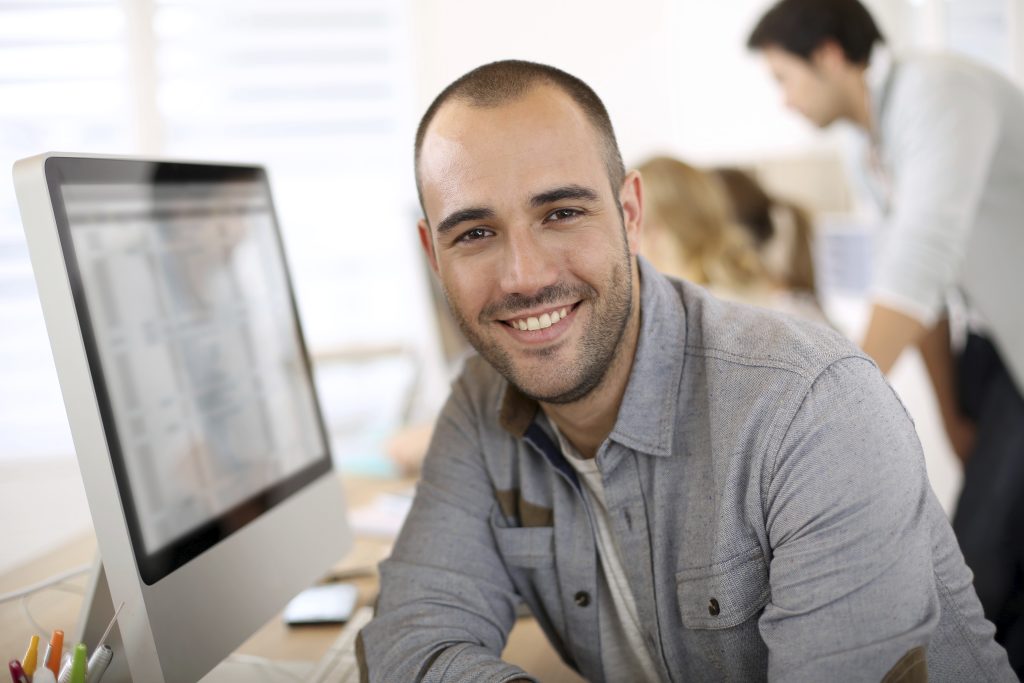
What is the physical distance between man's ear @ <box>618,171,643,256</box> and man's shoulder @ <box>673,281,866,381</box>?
97mm

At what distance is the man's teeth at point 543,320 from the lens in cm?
105

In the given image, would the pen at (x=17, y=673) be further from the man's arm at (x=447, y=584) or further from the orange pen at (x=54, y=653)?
the man's arm at (x=447, y=584)

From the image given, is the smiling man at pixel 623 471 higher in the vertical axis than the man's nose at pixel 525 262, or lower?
lower

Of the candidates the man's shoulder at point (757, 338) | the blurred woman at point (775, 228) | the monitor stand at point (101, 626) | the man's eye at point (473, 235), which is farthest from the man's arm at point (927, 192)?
the monitor stand at point (101, 626)

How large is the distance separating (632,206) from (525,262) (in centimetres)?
21

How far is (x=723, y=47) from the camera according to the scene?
12.8 ft

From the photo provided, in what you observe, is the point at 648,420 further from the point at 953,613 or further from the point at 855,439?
the point at 953,613

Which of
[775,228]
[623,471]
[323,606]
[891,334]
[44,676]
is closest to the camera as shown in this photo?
[44,676]

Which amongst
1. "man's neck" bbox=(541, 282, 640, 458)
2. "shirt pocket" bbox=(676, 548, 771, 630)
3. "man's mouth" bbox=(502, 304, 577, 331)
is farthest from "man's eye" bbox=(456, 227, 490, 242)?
"shirt pocket" bbox=(676, 548, 771, 630)

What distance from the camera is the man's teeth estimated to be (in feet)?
3.45

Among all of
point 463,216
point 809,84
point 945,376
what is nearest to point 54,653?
point 463,216

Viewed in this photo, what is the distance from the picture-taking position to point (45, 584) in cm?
103

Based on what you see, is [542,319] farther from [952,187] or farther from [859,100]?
Result: [859,100]

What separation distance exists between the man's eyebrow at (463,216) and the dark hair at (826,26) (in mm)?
1362
